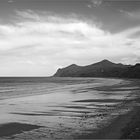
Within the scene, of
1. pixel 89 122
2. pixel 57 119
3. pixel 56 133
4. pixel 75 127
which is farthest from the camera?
pixel 57 119

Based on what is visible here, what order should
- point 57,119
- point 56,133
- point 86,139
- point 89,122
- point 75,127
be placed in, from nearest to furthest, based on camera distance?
point 86,139
point 56,133
point 75,127
point 89,122
point 57,119


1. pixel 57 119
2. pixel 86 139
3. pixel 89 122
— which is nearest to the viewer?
pixel 86 139

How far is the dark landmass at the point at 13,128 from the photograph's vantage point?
35.7 feet

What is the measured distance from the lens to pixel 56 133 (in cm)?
1068

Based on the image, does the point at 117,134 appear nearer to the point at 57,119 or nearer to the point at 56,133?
the point at 56,133

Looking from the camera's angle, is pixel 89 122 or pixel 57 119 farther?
pixel 57 119

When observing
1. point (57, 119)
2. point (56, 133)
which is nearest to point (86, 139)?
point (56, 133)

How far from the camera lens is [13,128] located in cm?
1183

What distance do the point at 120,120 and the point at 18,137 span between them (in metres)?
6.10

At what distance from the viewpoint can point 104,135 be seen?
1009 centimetres

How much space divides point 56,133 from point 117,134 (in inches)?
112

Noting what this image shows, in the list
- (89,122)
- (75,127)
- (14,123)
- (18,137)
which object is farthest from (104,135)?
(14,123)

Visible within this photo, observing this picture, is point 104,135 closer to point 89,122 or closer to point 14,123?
point 89,122

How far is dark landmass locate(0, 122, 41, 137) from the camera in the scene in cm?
1089
